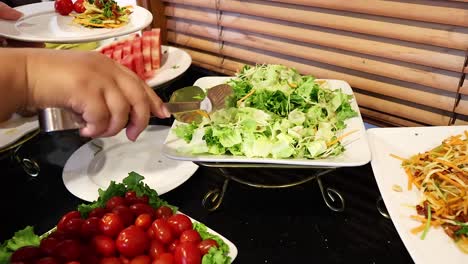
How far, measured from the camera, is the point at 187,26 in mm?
1659

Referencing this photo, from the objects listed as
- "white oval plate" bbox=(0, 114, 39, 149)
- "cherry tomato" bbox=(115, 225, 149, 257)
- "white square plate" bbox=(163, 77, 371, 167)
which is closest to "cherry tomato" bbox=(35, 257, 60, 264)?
"cherry tomato" bbox=(115, 225, 149, 257)

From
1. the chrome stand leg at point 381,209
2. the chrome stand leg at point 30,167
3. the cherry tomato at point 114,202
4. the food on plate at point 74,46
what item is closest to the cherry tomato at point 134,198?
the cherry tomato at point 114,202

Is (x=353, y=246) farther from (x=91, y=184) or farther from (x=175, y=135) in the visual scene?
(x=91, y=184)

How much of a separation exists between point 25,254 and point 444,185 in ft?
2.71

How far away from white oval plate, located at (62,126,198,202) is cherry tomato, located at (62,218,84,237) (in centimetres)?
20

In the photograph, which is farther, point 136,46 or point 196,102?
point 136,46

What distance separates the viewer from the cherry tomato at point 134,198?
89 cm

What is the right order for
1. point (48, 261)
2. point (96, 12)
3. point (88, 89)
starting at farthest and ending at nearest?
point (96, 12) → point (48, 261) → point (88, 89)

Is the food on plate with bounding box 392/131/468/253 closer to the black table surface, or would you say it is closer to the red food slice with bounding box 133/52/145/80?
the black table surface

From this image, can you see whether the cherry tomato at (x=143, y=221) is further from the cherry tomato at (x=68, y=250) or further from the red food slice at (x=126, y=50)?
the red food slice at (x=126, y=50)

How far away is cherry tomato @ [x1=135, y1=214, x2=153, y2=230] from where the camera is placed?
2.70 feet

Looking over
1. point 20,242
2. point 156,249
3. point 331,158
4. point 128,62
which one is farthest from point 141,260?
point 128,62

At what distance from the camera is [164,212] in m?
0.86

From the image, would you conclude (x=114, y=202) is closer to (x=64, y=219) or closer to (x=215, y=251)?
(x=64, y=219)
